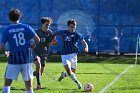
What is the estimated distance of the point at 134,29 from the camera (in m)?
32.0

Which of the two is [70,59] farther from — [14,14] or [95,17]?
[95,17]

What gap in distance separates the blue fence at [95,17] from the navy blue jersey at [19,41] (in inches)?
861

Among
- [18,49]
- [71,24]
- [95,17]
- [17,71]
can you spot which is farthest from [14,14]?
[95,17]

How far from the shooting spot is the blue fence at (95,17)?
105ft

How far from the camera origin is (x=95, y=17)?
32969 millimetres

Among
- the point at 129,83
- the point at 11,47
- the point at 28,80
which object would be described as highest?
the point at 11,47

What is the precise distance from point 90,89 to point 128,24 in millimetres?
20362

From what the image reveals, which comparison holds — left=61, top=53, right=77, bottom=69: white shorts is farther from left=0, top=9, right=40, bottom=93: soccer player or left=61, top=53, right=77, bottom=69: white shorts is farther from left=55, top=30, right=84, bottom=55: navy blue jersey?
left=0, top=9, right=40, bottom=93: soccer player

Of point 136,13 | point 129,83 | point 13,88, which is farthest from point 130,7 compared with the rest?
point 13,88

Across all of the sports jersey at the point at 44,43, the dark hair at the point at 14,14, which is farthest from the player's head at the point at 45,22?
the dark hair at the point at 14,14

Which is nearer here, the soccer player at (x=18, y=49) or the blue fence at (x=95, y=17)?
the soccer player at (x=18, y=49)

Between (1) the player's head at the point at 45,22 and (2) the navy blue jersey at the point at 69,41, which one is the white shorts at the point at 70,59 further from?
(1) the player's head at the point at 45,22

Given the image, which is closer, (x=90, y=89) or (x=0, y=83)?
(x=90, y=89)

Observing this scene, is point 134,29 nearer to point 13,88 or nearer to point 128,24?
point 128,24
